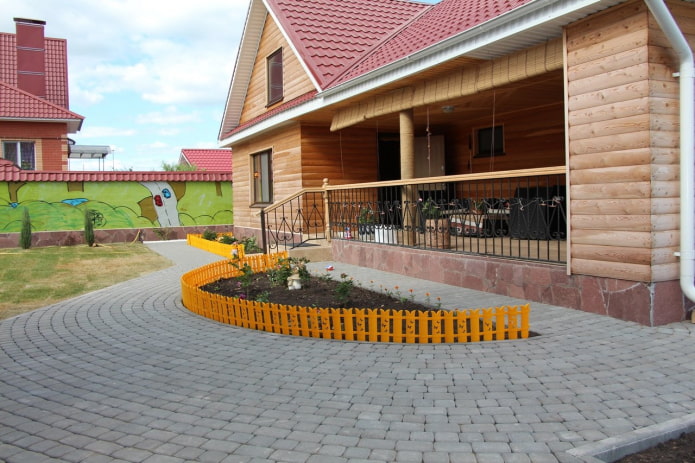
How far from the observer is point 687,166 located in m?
5.77

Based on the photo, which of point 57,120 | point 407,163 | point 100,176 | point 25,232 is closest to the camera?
point 407,163

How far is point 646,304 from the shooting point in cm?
582

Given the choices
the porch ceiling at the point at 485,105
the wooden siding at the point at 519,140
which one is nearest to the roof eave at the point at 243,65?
the porch ceiling at the point at 485,105

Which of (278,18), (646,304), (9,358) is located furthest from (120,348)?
(278,18)

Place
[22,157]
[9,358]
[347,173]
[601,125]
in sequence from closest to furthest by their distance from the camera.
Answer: [9,358] < [601,125] < [347,173] < [22,157]

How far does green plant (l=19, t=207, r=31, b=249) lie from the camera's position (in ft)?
58.6

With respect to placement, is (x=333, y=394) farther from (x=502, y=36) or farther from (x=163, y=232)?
(x=163, y=232)

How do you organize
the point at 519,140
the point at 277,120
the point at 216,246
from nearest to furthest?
the point at 519,140
the point at 277,120
the point at 216,246

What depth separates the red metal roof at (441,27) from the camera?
323 inches

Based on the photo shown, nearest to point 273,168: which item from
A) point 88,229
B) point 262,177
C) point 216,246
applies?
point 262,177

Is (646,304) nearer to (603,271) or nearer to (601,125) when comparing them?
(603,271)

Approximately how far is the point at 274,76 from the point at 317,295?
10427 millimetres

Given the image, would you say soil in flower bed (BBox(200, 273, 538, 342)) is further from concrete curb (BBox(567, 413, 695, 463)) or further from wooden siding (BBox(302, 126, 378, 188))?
wooden siding (BBox(302, 126, 378, 188))

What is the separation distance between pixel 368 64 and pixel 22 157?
19.8 meters
